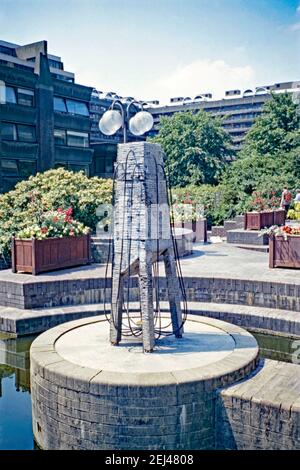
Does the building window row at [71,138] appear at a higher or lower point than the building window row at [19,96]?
lower

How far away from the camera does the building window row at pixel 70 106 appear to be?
1153 inches

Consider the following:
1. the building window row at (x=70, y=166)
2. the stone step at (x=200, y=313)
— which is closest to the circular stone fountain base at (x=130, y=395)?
the stone step at (x=200, y=313)

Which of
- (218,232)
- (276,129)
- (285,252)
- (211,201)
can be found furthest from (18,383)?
(276,129)

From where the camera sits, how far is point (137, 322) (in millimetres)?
6949

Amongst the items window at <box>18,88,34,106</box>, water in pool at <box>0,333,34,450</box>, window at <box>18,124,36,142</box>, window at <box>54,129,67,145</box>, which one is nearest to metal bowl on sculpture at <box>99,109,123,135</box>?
water in pool at <box>0,333,34,450</box>

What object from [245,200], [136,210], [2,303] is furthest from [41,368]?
[245,200]

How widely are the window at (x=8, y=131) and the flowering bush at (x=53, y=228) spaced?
15.7m

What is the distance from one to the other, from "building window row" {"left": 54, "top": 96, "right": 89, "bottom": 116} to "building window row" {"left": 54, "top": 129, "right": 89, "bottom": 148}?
129 cm

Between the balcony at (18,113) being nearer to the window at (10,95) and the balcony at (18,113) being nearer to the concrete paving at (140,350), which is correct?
the window at (10,95)

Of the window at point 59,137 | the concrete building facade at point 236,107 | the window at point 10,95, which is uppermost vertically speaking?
the concrete building facade at point 236,107

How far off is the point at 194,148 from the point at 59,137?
27.3 ft

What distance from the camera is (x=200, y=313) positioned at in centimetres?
838

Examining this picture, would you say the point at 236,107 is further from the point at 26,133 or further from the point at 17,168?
the point at 17,168

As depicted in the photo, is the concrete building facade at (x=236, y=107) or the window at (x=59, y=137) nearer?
the window at (x=59, y=137)
